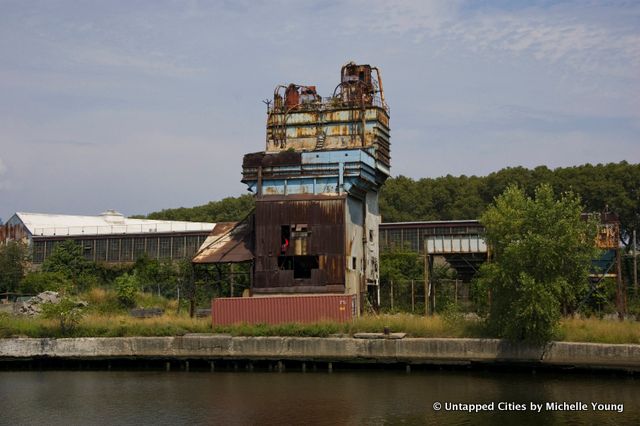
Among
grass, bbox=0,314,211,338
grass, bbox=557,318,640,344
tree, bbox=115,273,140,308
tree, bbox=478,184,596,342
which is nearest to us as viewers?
grass, bbox=557,318,640,344

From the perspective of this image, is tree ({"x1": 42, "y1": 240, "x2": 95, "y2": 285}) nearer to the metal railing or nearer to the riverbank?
the metal railing

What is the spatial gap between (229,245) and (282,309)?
7.35m

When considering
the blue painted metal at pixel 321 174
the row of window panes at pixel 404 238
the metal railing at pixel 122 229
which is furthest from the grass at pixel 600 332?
the metal railing at pixel 122 229

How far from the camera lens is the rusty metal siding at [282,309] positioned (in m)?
38.4

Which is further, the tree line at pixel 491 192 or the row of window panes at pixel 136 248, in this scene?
the tree line at pixel 491 192

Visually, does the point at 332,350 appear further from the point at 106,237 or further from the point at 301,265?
the point at 106,237

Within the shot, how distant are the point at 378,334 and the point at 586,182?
49297 mm

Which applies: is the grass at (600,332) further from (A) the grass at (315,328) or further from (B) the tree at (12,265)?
(B) the tree at (12,265)

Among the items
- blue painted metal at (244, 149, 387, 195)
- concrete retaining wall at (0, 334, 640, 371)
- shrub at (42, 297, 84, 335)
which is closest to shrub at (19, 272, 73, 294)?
shrub at (42, 297, 84, 335)

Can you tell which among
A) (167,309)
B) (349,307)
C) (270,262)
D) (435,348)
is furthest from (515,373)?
(167,309)

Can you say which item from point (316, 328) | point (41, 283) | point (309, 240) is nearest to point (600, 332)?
point (316, 328)

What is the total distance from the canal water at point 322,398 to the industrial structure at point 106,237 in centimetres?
3292

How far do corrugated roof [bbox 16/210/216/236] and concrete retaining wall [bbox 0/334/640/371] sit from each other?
37.6 meters

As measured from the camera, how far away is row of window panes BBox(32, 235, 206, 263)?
68000mm
